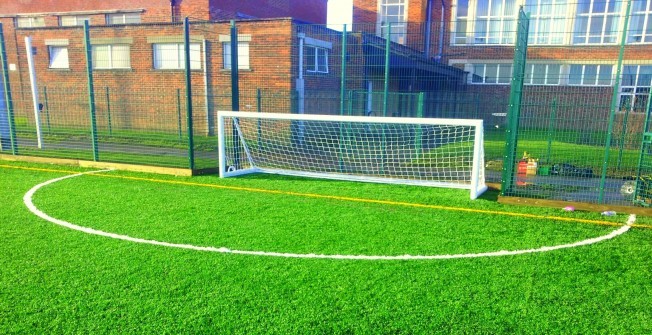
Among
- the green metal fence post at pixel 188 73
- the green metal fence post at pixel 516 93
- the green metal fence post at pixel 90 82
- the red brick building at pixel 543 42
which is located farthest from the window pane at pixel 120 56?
the green metal fence post at pixel 516 93

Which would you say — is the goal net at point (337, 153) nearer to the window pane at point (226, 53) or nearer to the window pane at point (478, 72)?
the window pane at point (226, 53)

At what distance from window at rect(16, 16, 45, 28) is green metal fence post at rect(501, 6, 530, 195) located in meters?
24.0

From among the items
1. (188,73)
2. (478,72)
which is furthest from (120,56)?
(478,72)

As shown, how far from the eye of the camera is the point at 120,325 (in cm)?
318

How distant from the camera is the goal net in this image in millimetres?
8148

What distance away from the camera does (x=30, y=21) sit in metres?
23.1

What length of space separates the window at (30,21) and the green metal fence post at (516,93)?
2396 cm

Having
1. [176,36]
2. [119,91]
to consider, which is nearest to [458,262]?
[176,36]

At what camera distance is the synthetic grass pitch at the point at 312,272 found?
3.29m

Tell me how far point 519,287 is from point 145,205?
4839 millimetres

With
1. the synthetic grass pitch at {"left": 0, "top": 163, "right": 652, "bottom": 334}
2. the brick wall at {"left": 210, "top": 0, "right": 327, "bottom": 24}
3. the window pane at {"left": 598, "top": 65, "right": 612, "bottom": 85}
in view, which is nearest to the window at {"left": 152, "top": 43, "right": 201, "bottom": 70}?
the brick wall at {"left": 210, "top": 0, "right": 327, "bottom": 24}

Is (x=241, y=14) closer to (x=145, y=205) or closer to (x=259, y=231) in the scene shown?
(x=145, y=205)

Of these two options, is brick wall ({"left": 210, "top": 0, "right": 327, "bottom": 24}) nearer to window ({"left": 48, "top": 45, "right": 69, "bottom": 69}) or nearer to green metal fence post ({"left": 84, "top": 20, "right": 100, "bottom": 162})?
window ({"left": 48, "top": 45, "right": 69, "bottom": 69})

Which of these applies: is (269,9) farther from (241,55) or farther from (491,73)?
(491,73)
